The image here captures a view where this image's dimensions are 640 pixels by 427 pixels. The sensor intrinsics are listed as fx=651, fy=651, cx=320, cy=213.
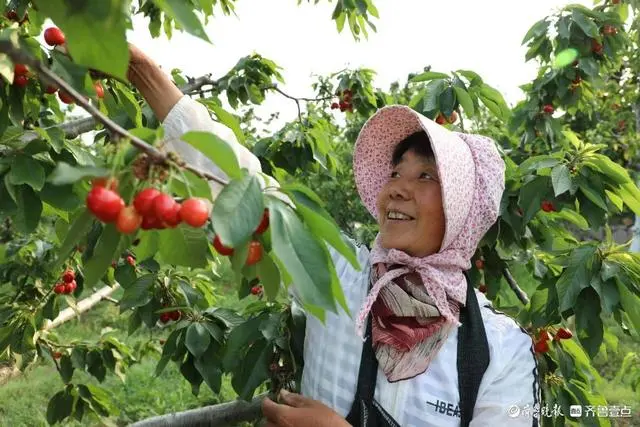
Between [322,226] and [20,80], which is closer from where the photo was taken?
[322,226]

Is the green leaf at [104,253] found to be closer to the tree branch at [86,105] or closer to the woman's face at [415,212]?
the tree branch at [86,105]

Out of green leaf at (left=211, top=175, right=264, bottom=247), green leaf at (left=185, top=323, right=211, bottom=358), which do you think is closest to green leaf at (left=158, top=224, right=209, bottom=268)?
green leaf at (left=211, top=175, right=264, bottom=247)

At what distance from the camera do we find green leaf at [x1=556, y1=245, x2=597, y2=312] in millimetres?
1963

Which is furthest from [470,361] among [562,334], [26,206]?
[26,206]

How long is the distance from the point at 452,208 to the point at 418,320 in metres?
0.30

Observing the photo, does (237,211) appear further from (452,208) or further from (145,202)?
(452,208)

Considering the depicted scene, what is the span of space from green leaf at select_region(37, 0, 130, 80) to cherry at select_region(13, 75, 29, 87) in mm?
848

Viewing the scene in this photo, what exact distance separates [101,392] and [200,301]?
45.8 inches

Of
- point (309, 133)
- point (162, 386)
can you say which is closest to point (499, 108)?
point (309, 133)

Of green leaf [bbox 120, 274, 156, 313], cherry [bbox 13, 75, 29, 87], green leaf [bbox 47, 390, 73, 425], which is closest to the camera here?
cherry [bbox 13, 75, 29, 87]

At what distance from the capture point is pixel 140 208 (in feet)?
2.66

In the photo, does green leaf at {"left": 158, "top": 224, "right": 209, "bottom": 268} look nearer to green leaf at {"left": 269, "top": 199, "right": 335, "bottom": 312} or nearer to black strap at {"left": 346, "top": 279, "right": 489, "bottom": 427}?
green leaf at {"left": 269, "top": 199, "right": 335, "bottom": 312}

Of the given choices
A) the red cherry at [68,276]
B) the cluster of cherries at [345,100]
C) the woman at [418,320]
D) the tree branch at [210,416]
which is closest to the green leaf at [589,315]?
the woman at [418,320]

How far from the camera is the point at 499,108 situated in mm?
2549
